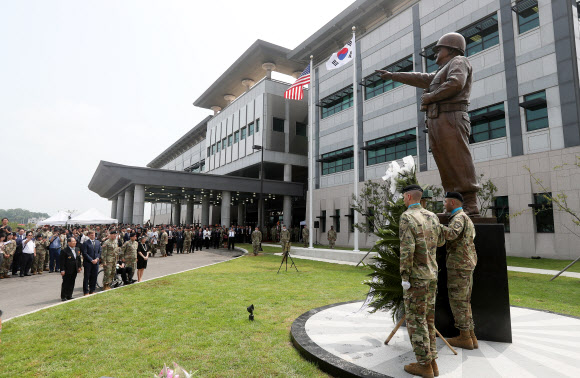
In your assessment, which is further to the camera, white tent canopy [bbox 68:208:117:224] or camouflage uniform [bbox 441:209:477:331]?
white tent canopy [bbox 68:208:117:224]

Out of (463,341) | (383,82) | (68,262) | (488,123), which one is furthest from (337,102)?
(463,341)

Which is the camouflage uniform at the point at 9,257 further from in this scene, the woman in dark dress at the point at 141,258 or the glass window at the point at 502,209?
the glass window at the point at 502,209

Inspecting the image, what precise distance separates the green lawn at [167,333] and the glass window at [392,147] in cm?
1884

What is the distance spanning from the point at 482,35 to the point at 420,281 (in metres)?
24.8

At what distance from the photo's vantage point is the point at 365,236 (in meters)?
29.2

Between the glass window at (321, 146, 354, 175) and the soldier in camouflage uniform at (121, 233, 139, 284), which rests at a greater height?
the glass window at (321, 146, 354, 175)

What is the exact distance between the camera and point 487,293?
4.95m

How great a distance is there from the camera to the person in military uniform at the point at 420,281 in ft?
12.3

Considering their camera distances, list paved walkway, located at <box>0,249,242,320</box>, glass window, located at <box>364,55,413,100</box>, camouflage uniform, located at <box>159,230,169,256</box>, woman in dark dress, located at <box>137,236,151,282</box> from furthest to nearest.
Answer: glass window, located at <box>364,55,413,100</box>
camouflage uniform, located at <box>159,230,169,256</box>
woman in dark dress, located at <box>137,236,151,282</box>
paved walkway, located at <box>0,249,242,320</box>

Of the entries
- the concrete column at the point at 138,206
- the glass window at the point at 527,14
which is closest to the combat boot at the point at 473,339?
the glass window at the point at 527,14

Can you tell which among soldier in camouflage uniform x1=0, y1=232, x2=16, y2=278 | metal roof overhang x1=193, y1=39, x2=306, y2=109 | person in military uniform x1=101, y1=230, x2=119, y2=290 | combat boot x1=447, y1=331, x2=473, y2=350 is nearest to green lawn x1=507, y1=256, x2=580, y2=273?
combat boot x1=447, y1=331, x2=473, y2=350

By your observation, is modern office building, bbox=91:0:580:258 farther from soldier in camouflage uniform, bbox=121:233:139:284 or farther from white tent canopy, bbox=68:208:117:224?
soldier in camouflage uniform, bbox=121:233:139:284

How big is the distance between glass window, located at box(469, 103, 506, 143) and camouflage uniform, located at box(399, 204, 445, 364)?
20570 millimetres

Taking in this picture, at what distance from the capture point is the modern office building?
59.3 feet
